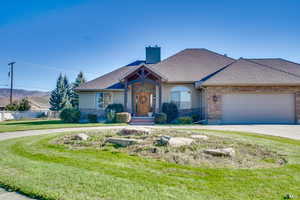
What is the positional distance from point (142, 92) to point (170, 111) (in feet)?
11.4

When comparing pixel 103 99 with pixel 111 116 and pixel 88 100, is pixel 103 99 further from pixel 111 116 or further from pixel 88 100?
pixel 111 116

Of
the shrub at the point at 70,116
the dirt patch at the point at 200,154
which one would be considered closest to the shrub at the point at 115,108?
the shrub at the point at 70,116

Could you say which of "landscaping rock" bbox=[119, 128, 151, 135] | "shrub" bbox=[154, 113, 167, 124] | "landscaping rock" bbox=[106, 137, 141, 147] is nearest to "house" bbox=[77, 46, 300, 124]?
"shrub" bbox=[154, 113, 167, 124]

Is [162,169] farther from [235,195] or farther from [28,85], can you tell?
[28,85]

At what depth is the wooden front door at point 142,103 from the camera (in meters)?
16.8

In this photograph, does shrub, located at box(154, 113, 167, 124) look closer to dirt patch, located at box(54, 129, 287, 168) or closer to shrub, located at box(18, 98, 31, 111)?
dirt patch, located at box(54, 129, 287, 168)

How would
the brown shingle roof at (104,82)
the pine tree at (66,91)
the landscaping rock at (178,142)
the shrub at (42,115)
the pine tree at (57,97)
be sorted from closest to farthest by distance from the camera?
the landscaping rock at (178,142), the brown shingle roof at (104,82), the shrub at (42,115), the pine tree at (57,97), the pine tree at (66,91)

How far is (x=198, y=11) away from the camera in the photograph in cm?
1234

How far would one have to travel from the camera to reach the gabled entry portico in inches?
614

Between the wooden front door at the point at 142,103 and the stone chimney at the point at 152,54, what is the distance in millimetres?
5370

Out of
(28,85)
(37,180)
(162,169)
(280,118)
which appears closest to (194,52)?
(280,118)

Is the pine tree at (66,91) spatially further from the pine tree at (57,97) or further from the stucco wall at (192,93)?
the stucco wall at (192,93)

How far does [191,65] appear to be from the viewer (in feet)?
60.0

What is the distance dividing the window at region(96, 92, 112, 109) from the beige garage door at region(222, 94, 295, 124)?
10.4 metres
